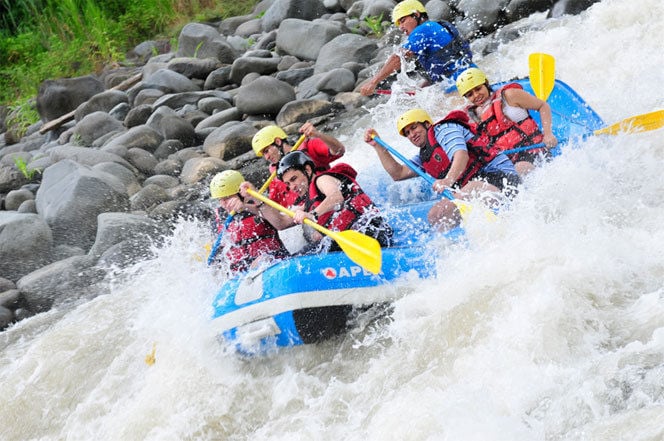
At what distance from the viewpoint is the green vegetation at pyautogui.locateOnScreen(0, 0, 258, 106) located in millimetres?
16578

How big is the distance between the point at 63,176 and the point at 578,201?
6.74 m

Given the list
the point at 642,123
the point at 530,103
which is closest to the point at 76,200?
the point at 530,103

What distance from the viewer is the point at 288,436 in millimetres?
4254

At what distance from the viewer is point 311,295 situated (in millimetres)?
4969

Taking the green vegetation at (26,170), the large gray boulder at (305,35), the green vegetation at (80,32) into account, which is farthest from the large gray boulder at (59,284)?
the green vegetation at (80,32)

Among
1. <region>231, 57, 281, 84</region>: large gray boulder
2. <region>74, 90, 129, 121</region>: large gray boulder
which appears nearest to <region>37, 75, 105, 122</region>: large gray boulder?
<region>74, 90, 129, 121</region>: large gray boulder

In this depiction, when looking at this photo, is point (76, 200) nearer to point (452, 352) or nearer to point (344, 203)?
point (344, 203)

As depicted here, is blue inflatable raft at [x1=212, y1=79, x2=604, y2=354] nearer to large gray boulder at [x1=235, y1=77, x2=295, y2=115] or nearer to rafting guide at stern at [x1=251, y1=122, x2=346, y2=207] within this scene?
rafting guide at stern at [x1=251, y1=122, x2=346, y2=207]

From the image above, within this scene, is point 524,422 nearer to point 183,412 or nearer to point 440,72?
point 183,412

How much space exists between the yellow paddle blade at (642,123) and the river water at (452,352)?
3.4 inches

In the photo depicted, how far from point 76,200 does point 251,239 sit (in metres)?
4.37

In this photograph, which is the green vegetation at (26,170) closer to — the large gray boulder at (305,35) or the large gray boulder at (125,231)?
the large gray boulder at (125,231)

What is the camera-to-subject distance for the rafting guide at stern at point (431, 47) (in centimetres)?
769

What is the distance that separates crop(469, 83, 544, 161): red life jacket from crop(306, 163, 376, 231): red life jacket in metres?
1.20
